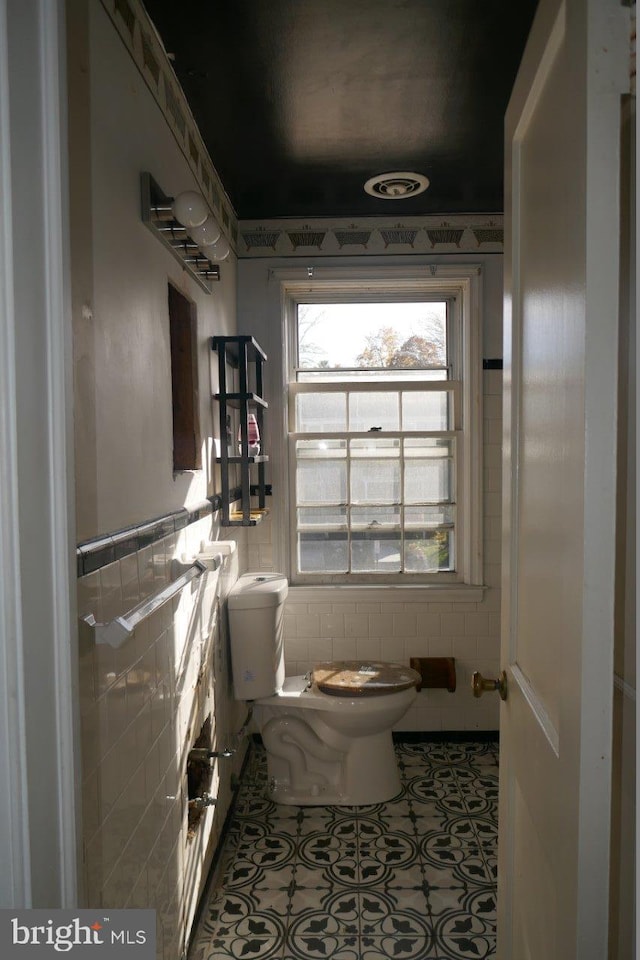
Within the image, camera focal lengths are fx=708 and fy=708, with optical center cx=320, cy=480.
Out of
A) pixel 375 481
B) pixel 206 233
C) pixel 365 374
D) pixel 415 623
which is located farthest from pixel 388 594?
pixel 206 233

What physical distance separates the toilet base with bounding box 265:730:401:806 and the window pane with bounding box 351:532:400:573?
871 millimetres

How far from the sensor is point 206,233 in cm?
196

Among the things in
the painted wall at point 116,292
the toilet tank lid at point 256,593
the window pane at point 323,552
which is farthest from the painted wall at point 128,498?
the window pane at point 323,552

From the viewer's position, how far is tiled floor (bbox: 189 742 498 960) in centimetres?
211

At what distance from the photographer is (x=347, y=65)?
2.08 meters

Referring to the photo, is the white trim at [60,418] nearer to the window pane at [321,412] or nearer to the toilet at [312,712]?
the toilet at [312,712]

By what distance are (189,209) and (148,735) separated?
50.7 inches

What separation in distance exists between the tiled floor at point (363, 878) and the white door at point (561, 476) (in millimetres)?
884

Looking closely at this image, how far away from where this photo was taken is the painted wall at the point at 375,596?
3.48 metres

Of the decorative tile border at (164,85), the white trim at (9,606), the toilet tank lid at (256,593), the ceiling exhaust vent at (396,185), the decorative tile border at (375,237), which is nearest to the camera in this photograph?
the white trim at (9,606)

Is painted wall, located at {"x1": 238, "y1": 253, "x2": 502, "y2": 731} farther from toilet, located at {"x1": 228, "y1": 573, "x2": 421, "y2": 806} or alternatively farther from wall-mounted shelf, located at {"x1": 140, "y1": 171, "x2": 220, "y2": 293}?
wall-mounted shelf, located at {"x1": 140, "y1": 171, "x2": 220, "y2": 293}

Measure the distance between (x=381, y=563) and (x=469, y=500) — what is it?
0.54 m

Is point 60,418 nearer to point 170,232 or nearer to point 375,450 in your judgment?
point 170,232

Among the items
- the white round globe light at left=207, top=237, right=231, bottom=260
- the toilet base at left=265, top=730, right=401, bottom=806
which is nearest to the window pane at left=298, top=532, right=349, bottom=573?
the toilet base at left=265, top=730, right=401, bottom=806
